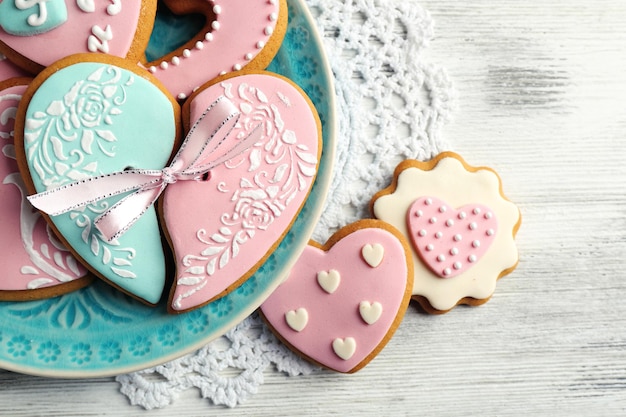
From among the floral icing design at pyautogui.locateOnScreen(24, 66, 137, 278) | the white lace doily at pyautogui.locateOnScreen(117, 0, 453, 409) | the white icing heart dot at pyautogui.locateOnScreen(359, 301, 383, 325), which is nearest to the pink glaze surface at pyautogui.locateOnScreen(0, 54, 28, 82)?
the floral icing design at pyautogui.locateOnScreen(24, 66, 137, 278)

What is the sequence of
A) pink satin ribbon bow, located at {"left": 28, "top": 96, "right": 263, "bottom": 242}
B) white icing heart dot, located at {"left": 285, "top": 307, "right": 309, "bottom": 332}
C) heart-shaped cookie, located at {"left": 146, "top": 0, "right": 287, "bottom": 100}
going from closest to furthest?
pink satin ribbon bow, located at {"left": 28, "top": 96, "right": 263, "bottom": 242}, heart-shaped cookie, located at {"left": 146, "top": 0, "right": 287, "bottom": 100}, white icing heart dot, located at {"left": 285, "top": 307, "right": 309, "bottom": 332}

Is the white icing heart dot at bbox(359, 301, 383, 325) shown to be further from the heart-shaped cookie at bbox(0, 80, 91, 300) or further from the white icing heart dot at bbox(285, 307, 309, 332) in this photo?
the heart-shaped cookie at bbox(0, 80, 91, 300)

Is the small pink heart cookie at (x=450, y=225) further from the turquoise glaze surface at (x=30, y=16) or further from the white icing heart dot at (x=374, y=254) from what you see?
the turquoise glaze surface at (x=30, y=16)

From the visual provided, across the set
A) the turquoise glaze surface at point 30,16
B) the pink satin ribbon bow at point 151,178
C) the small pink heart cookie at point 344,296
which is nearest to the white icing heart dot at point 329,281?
the small pink heart cookie at point 344,296

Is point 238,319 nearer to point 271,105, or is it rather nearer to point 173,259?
point 173,259

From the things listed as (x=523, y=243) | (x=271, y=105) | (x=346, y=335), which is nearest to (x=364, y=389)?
(x=346, y=335)

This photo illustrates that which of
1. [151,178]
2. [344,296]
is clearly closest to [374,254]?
[344,296]
